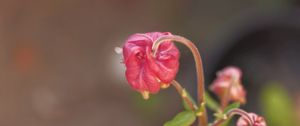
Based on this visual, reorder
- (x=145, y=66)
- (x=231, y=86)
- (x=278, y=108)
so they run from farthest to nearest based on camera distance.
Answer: (x=278, y=108), (x=231, y=86), (x=145, y=66)

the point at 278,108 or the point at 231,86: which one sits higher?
the point at 231,86

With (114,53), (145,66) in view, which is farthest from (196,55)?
(114,53)

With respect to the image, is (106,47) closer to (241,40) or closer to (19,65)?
(19,65)

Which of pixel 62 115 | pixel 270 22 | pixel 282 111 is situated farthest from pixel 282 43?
pixel 62 115

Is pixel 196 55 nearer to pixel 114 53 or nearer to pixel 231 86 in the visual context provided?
pixel 231 86

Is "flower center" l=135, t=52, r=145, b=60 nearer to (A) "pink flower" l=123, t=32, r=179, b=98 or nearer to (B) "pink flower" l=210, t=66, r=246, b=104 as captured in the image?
(A) "pink flower" l=123, t=32, r=179, b=98

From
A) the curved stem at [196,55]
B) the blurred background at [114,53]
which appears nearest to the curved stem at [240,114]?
the curved stem at [196,55]
